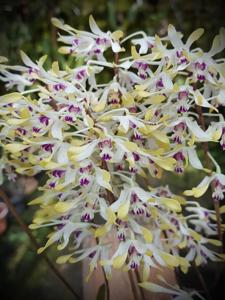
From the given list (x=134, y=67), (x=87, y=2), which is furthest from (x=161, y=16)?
(x=134, y=67)

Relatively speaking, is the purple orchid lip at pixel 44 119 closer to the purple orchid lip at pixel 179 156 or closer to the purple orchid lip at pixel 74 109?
the purple orchid lip at pixel 74 109

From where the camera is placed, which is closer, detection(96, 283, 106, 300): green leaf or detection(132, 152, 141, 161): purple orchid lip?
detection(132, 152, 141, 161): purple orchid lip

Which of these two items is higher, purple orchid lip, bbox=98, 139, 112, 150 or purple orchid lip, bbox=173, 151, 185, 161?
purple orchid lip, bbox=98, 139, 112, 150

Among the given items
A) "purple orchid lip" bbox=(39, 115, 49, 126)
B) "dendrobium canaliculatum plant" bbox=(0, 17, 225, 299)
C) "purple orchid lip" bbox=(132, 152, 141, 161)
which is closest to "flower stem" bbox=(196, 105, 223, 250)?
"dendrobium canaliculatum plant" bbox=(0, 17, 225, 299)

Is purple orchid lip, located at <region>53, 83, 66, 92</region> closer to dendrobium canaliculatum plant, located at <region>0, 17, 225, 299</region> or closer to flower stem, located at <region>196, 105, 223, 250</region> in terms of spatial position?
dendrobium canaliculatum plant, located at <region>0, 17, 225, 299</region>

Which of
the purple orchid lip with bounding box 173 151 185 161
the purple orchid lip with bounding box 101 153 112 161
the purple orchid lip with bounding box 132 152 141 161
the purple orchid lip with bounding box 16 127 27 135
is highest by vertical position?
the purple orchid lip with bounding box 16 127 27 135

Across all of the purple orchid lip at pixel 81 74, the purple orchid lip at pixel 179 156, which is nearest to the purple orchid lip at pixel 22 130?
the purple orchid lip at pixel 81 74

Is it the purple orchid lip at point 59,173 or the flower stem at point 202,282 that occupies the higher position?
the purple orchid lip at point 59,173

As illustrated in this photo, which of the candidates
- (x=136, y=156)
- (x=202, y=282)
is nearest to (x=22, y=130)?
(x=136, y=156)

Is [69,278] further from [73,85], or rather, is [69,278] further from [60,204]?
[73,85]
